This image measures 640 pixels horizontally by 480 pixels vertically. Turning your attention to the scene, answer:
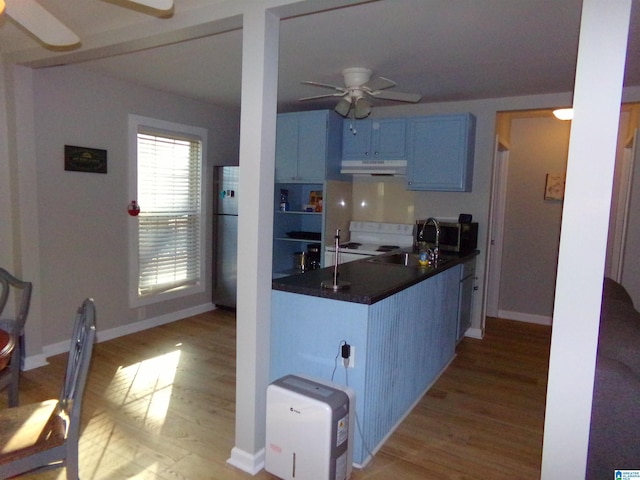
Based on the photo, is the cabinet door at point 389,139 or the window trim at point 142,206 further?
the cabinet door at point 389,139

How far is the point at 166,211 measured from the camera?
186 inches

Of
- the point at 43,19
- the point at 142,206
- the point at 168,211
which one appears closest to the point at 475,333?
the point at 168,211

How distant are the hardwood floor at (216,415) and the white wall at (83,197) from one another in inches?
19.0

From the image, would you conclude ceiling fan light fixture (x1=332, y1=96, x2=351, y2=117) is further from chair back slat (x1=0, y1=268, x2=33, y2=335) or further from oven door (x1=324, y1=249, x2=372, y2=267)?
chair back slat (x1=0, y1=268, x2=33, y2=335)

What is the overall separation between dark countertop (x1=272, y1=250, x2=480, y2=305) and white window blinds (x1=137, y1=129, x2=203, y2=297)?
2.37 meters

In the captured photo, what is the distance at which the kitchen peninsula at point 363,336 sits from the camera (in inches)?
90.8

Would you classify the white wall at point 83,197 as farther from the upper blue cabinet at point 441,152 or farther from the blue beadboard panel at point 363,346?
the upper blue cabinet at point 441,152

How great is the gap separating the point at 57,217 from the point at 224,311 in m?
2.15

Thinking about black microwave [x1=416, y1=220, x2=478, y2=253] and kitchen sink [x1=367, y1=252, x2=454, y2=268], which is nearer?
kitchen sink [x1=367, y1=252, x2=454, y2=268]

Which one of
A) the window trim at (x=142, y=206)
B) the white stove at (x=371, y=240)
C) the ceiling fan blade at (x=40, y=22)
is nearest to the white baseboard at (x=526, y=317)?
the white stove at (x=371, y=240)

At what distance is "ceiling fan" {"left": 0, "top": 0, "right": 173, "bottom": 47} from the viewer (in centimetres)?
172

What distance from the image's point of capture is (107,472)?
2.25m

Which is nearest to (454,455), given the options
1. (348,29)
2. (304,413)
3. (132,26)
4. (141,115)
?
(304,413)

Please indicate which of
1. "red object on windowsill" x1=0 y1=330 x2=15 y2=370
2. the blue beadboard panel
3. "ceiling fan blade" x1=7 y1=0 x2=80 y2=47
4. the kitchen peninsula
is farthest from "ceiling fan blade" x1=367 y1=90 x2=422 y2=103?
"red object on windowsill" x1=0 y1=330 x2=15 y2=370
